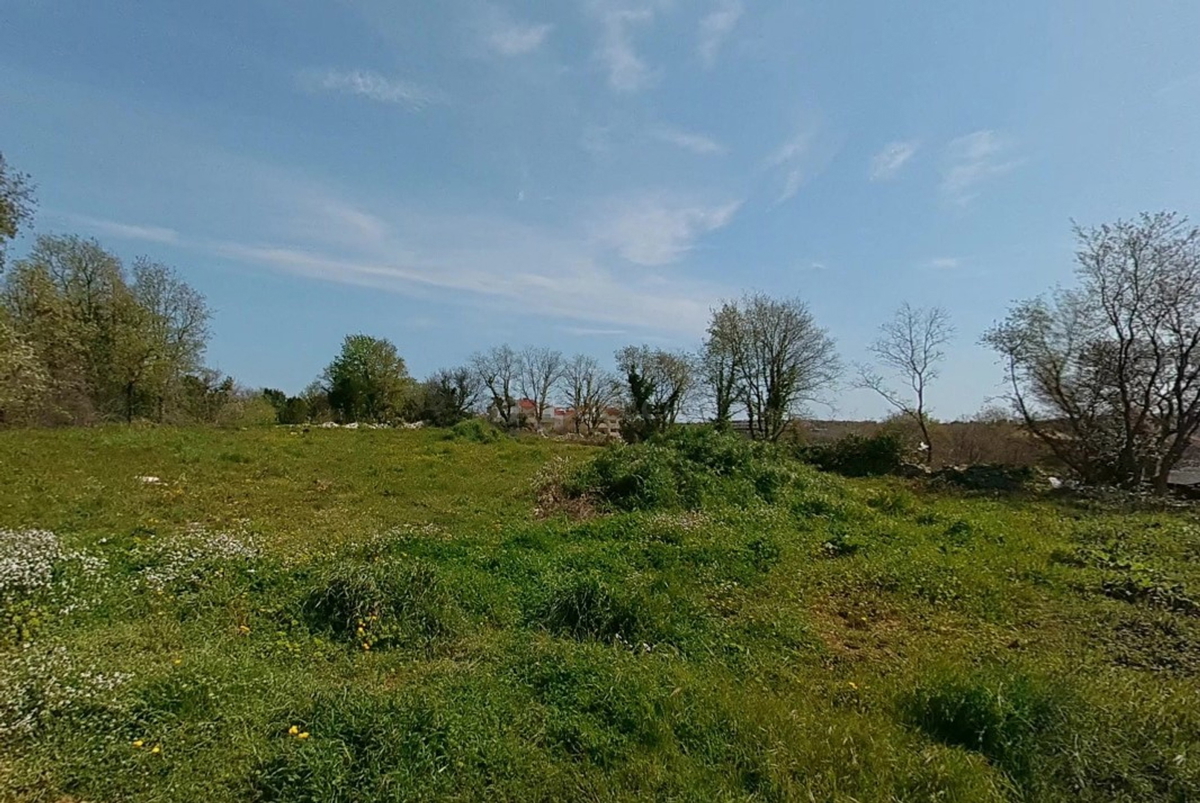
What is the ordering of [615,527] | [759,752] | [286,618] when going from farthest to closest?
[615,527], [286,618], [759,752]

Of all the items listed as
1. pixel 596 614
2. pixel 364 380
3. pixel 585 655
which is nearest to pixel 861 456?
pixel 596 614

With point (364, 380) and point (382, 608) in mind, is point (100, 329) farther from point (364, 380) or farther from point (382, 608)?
point (382, 608)

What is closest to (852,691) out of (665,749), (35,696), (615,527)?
(665,749)

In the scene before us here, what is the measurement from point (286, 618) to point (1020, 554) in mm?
9432

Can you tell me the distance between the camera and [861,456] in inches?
708

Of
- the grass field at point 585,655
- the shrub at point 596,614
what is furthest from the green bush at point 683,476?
the shrub at point 596,614

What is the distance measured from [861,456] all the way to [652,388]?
14.8 m

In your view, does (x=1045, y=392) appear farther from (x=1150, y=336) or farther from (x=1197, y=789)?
(x=1197, y=789)

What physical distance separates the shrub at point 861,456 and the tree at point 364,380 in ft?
96.6

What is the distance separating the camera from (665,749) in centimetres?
345

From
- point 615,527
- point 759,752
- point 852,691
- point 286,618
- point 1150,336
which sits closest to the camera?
point 759,752

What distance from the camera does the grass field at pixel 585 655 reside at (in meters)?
3.21

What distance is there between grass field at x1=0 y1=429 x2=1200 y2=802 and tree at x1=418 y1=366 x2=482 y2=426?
33562mm

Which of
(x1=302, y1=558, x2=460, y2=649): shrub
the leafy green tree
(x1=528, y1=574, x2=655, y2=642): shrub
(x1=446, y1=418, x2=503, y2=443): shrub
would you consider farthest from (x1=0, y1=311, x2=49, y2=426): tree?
(x1=528, y1=574, x2=655, y2=642): shrub
